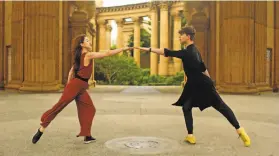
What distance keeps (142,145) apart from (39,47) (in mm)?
11610

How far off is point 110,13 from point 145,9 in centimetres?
655

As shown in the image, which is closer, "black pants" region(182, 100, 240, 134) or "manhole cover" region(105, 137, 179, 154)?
"manhole cover" region(105, 137, 179, 154)

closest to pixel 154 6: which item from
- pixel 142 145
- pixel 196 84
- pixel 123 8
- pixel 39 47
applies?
pixel 123 8

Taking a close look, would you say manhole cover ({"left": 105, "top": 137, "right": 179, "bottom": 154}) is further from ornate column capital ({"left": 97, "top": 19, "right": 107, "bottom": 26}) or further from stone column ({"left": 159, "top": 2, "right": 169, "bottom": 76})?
ornate column capital ({"left": 97, "top": 19, "right": 107, "bottom": 26})

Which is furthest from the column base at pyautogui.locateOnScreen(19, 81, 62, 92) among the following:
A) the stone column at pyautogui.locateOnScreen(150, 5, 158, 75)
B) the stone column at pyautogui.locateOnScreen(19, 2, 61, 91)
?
the stone column at pyautogui.locateOnScreen(150, 5, 158, 75)

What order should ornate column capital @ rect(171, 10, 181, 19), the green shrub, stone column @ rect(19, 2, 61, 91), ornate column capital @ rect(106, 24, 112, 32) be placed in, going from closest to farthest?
stone column @ rect(19, 2, 61, 91) → the green shrub → ornate column capital @ rect(171, 10, 181, 19) → ornate column capital @ rect(106, 24, 112, 32)

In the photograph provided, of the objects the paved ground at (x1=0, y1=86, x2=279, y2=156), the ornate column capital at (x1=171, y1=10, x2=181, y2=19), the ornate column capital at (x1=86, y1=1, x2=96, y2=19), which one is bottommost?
the paved ground at (x1=0, y1=86, x2=279, y2=156)

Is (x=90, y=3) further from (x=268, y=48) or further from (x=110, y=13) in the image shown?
(x=110, y=13)

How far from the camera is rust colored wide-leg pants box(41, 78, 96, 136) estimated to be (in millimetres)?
4480

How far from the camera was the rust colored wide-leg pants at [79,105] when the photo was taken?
4480 mm

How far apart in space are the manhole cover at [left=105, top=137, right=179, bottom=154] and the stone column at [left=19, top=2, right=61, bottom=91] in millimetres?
10900

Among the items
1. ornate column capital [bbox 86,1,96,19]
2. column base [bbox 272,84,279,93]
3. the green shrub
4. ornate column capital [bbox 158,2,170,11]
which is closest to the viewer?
column base [bbox 272,84,279,93]

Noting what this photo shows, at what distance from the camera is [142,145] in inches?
171

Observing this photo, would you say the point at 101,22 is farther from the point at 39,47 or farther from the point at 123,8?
the point at 39,47
